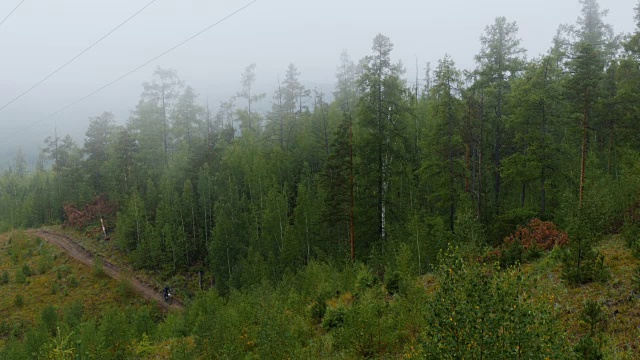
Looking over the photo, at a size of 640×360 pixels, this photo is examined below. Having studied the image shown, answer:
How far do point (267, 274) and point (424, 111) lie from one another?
2351 cm

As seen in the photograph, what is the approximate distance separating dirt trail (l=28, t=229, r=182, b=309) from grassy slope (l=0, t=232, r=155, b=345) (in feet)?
2.56

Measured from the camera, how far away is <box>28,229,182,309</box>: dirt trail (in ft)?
131

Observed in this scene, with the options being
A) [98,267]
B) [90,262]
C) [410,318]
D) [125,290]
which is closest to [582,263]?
[410,318]

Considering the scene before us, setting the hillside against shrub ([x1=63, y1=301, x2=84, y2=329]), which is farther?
shrub ([x1=63, y1=301, x2=84, y2=329])

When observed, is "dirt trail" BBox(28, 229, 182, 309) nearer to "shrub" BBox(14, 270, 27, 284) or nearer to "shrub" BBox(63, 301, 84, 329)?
"shrub" BBox(14, 270, 27, 284)

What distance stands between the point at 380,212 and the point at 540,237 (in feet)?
33.6

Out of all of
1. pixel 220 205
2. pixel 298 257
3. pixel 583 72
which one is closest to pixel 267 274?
pixel 298 257

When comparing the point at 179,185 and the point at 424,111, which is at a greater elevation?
the point at 424,111

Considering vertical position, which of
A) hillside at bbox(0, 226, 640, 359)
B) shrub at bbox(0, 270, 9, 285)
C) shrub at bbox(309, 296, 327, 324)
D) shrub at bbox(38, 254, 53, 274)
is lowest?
shrub at bbox(0, 270, 9, 285)

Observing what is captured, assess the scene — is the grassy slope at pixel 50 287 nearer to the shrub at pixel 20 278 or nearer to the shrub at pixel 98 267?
the shrub at pixel 98 267

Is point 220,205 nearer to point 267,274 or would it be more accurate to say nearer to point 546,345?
point 267,274

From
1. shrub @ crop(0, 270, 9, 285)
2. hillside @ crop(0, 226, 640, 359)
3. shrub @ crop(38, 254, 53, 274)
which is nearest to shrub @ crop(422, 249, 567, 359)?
hillside @ crop(0, 226, 640, 359)

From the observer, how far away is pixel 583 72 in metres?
23.7

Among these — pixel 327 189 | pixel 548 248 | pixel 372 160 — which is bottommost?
pixel 548 248
